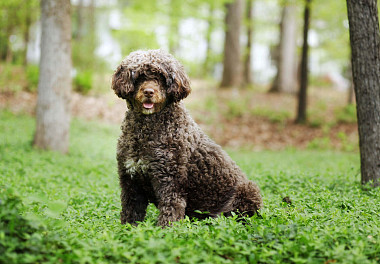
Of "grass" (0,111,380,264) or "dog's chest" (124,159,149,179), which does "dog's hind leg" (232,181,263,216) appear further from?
"dog's chest" (124,159,149,179)

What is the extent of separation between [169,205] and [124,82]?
1.46 meters

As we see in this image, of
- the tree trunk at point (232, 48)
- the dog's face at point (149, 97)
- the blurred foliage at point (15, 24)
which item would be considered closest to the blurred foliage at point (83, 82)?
the blurred foliage at point (15, 24)

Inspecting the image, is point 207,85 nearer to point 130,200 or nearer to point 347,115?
point 347,115

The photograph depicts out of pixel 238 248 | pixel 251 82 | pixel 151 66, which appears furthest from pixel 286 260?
pixel 251 82

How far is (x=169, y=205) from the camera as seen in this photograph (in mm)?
4234

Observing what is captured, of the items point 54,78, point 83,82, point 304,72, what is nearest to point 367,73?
point 54,78

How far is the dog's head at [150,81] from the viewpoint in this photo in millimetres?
4164

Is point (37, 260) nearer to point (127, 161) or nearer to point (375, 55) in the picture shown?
point (127, 161)

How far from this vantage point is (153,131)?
4.30m

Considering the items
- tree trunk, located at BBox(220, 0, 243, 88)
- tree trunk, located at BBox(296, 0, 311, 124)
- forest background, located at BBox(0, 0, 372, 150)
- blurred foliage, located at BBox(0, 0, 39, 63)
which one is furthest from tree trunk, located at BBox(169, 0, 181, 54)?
tree trunk, located at BBox(296, 0, 311, 124)

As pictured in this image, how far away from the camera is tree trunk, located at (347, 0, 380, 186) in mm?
5809

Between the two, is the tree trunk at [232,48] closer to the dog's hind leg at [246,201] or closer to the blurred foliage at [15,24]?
the blurred foliage at [15,24]

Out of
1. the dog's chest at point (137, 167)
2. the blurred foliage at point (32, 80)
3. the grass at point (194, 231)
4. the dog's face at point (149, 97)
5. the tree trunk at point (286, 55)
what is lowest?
the grass at point (194, 231)

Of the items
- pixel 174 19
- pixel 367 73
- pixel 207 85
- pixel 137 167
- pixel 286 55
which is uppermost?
pixel 174 19
